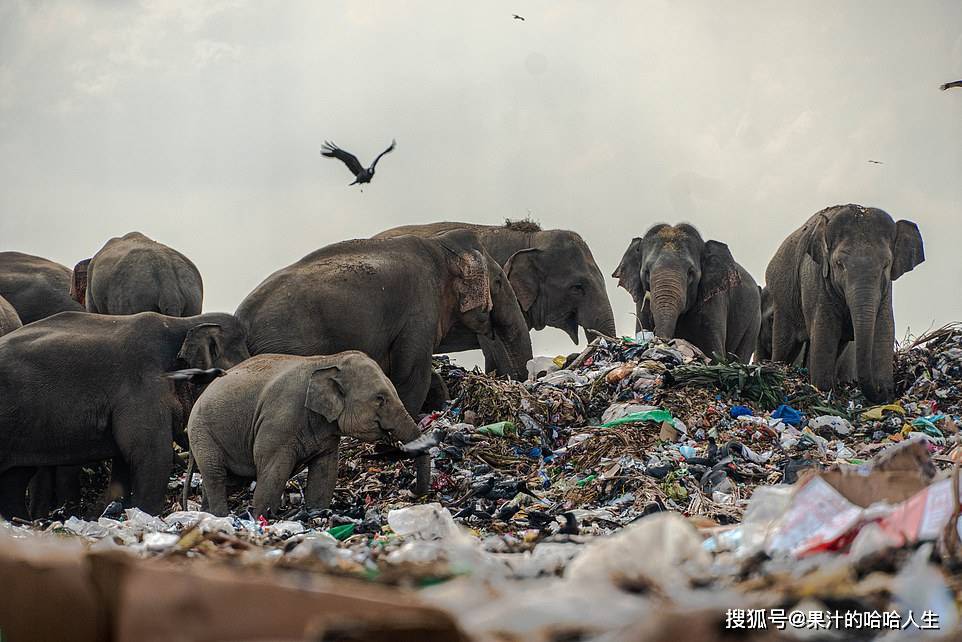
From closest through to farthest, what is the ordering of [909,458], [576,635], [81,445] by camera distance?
[576,635] → [909,458] → [81,445]

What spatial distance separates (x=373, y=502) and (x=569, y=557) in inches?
198

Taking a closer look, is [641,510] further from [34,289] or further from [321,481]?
[34,289]

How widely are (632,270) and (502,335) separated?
3.86 m

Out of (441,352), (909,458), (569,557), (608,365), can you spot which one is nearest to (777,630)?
(569,557)

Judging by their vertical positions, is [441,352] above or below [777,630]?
above

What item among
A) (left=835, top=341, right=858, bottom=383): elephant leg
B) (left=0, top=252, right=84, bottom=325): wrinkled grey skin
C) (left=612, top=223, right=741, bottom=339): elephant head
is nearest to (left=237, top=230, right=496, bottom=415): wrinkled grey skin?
(left=612, top=223, right=741, bottom=339): elephant head

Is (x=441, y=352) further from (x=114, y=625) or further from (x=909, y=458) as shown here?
(x=114, y=625)

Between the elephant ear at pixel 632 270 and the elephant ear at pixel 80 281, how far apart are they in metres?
6.73

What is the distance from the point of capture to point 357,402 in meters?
8.30

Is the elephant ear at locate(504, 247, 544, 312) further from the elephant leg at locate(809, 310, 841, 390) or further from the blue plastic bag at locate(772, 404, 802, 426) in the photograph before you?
the blue plastic bag at locate(772, 404, 802, 426)

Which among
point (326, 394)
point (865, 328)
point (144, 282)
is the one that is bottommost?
point (326, 394)

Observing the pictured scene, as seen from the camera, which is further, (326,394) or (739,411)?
(739,411)

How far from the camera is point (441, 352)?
14.6 meters

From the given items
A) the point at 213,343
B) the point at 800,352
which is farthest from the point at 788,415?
the point at 800,352
